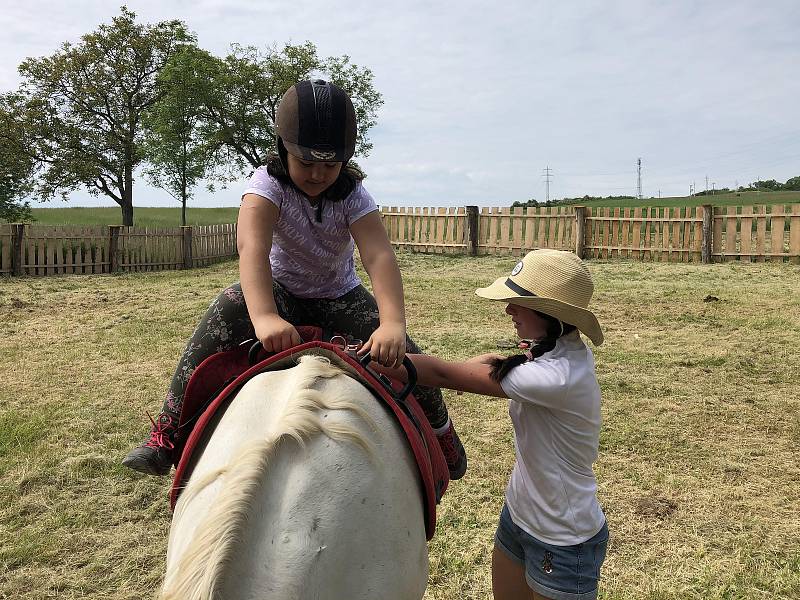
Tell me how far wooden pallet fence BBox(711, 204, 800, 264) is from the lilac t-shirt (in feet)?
48.9

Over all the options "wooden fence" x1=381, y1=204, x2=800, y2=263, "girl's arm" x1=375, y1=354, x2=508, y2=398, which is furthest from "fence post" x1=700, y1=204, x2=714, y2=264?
"girl's arm" x1=375, y1=354, x2=508, y2=398

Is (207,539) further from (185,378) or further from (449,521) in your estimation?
(449,521)

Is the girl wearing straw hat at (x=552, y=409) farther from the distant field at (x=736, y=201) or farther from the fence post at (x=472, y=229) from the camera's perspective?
the distant field at (x=736, y=201)

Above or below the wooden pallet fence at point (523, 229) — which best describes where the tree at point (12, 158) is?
above

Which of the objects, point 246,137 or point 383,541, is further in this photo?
point 246,137

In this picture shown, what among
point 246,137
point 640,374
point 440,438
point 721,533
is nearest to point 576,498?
point 440,438

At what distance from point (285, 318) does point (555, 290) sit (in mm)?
916

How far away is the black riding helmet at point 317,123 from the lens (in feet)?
5.88

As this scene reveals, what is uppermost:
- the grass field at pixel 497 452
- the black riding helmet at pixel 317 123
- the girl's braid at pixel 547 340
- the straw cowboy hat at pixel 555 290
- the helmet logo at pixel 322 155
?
the black riding helmet at pixel 317 123

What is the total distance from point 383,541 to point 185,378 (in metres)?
1.01

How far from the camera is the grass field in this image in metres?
3.02

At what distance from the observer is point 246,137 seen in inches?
1107

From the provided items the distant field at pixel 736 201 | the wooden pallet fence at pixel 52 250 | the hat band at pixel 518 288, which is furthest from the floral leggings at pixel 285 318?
the distant field at pixel 736 201

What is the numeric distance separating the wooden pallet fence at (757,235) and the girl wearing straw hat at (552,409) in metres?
14.8
